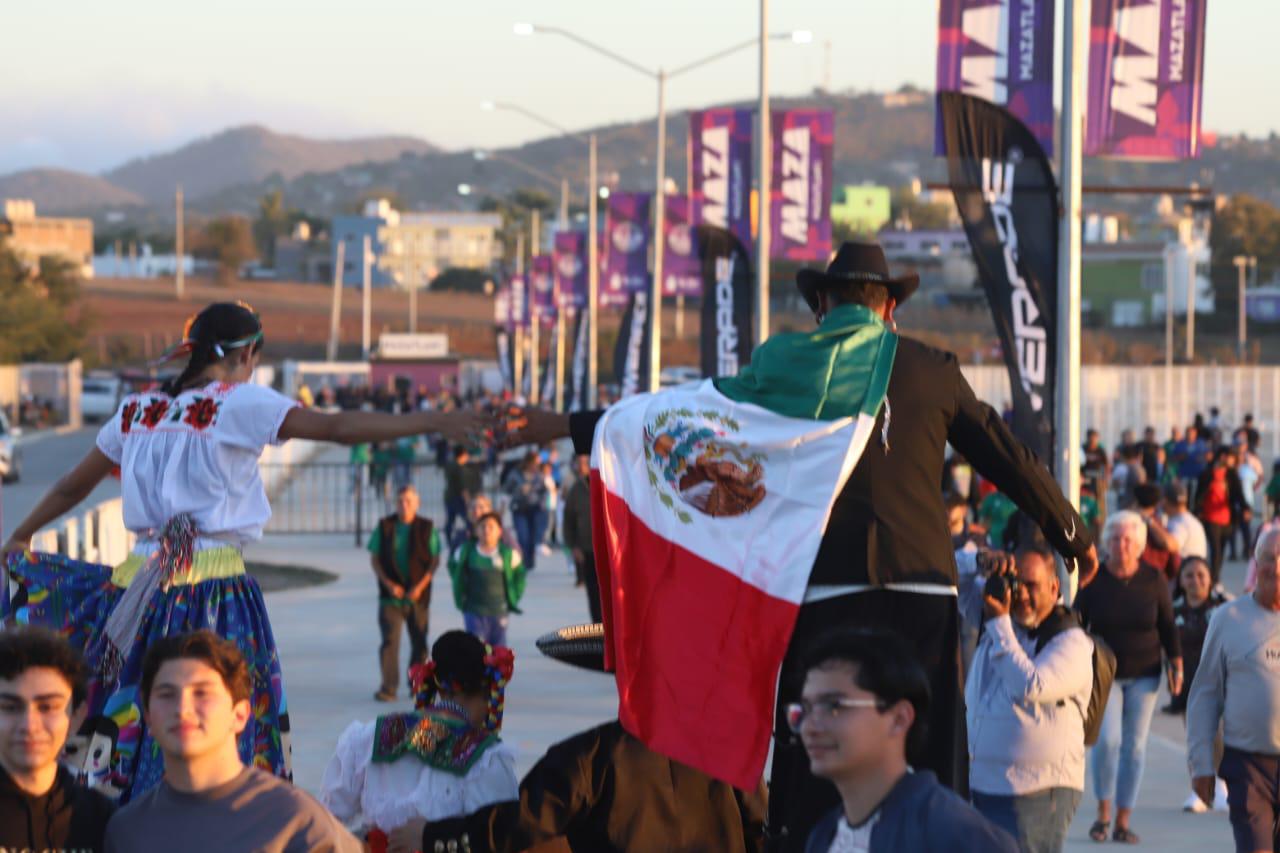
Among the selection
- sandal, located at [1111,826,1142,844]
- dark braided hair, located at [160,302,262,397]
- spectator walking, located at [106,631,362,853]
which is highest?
dark braided hair, located at [160,302,262,397]

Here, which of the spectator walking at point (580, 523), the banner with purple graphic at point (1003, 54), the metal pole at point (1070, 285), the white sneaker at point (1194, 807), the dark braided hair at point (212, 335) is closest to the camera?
the dark braided hair at point (212, 335)

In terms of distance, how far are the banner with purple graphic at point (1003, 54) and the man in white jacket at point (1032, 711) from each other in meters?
8.00

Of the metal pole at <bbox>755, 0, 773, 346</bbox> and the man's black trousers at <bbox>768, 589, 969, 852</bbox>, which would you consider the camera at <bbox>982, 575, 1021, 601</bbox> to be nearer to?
the man's black trousers at <bbox>768, 589, 969, 852</bbox>

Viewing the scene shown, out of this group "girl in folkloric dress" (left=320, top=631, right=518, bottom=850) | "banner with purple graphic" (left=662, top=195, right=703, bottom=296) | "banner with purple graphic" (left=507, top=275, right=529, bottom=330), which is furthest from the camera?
"banner with purple graphic" (left=507, top=275, right=529, bottom=330)

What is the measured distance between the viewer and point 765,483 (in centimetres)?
565

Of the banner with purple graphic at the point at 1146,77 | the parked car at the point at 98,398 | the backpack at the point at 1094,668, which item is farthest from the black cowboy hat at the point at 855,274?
the parked car at the point at 98,398

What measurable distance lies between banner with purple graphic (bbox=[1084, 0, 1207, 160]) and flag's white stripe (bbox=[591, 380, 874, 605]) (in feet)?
34.0

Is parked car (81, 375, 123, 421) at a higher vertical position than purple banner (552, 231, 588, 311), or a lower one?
lower

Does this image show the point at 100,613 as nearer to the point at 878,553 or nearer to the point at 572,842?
the point at 572,842

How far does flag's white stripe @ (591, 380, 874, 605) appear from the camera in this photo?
5.55 meters

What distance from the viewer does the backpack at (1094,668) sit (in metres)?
8.41

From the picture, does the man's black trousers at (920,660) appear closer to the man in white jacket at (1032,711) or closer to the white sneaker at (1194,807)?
the man in white jacket at (1032,711)

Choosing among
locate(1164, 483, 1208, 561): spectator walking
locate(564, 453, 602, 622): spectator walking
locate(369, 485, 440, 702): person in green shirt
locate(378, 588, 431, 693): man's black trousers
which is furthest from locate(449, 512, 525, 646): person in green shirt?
locate(1164, 483, 1208, 561): spectator walking

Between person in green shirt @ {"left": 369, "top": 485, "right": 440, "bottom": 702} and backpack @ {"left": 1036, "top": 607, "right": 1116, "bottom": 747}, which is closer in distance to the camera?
backpack @ {"left": 1036, "top": 607, "right": 1116, "bottom": 747}
